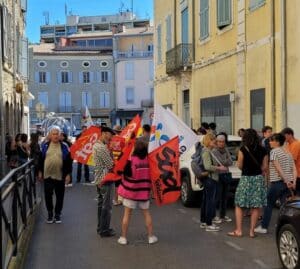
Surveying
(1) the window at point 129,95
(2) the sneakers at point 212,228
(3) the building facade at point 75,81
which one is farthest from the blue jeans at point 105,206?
(3) the building facade at point 75,81

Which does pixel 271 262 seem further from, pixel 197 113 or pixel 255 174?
pixel 197 113

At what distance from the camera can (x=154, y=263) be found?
7617mm

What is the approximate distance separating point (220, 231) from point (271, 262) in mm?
2259

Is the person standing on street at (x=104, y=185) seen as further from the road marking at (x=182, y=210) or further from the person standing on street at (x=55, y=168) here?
the road marking at (x=182, y=210)

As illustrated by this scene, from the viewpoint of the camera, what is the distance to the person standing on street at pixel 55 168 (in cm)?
1058

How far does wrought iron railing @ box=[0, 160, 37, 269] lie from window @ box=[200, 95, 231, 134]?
11339 mm

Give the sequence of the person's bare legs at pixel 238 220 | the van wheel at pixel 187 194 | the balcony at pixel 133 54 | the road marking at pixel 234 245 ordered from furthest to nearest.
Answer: the balcony at pixel 133 54 < the van wheel at pixel 187 194 < the person's bare legs at pixel 238 220 < the road marking at pixel 234 245

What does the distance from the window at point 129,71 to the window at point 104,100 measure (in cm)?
371

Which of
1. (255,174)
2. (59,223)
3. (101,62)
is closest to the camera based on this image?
(255,174)

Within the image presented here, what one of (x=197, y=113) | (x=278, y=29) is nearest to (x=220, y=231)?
(x=278, y=29)

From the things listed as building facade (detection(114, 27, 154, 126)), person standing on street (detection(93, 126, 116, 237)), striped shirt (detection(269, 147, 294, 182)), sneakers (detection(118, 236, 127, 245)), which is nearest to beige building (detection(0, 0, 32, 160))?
person standing on street (detection(93, 126, 116, 237))

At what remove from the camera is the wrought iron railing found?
6.10 meters

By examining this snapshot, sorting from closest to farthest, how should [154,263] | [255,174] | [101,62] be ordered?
1. [154,263]
2. [255,174]
3. [101,62]

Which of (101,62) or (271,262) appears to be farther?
(101,62)
